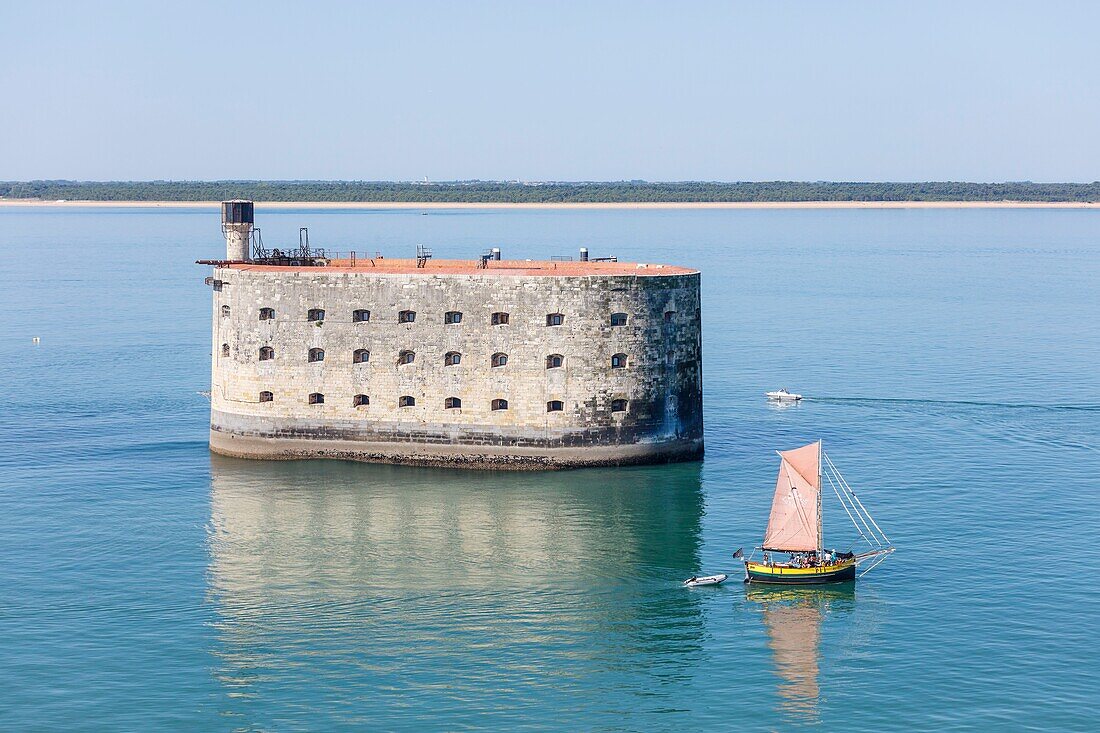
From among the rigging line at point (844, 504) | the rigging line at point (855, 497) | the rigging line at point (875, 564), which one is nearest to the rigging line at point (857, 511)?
the rigging line at point (855, 497)

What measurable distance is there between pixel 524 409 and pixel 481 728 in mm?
24965

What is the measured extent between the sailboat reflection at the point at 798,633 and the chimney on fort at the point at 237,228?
31042 mm

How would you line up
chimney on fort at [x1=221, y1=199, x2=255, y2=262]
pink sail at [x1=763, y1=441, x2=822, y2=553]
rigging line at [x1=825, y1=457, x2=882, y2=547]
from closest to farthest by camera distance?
pink sail at [x1=763, y1=441, x2=822, y2=553], rigging line at [x1=825, y1=457, x2=882, y2=547], chimney on fort at [x1=221, y1=199, x2=255, y2=262]

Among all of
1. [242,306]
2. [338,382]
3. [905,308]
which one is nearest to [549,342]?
[338,382]

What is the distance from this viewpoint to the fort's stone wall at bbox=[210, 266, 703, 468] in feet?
200

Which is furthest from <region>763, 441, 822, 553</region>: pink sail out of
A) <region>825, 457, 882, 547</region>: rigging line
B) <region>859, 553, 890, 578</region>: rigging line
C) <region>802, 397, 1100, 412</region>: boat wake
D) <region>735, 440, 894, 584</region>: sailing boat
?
<region>802, 397, 1100, 412</region>: boat wake

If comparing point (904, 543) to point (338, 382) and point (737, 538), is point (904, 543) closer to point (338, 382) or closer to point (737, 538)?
point (737, 538)

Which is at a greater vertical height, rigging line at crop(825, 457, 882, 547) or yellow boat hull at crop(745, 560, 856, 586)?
rigging line at crop(825, 457, 882, 547)

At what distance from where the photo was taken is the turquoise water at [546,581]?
3956 cm

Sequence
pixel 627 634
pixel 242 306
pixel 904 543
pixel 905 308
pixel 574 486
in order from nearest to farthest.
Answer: pixel 627 634 → pixel 904 543 → pixel 574 486 → pixel 242 306 → pixel 905 308

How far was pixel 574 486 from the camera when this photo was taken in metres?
59.9

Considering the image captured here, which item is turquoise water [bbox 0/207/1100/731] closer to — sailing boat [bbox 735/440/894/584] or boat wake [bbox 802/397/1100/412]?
boat wake [bbox 802/397/1100/412]

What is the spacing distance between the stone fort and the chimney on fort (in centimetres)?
260

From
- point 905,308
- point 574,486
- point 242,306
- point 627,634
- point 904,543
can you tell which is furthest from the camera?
point 905,308
